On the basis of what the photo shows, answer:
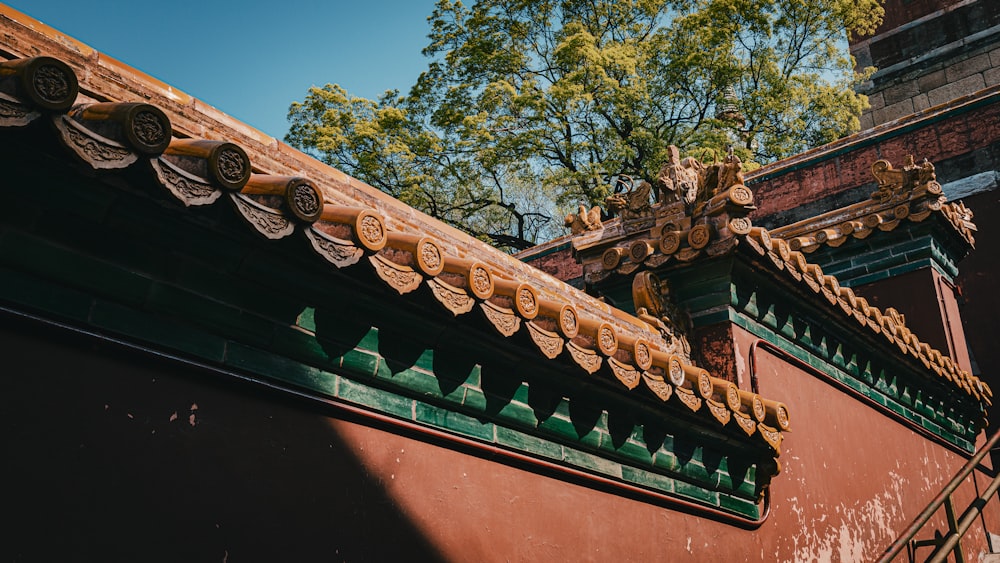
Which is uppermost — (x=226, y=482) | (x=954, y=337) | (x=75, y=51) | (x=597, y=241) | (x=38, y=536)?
(x=954, y=337)

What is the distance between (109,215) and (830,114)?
17.3 meters

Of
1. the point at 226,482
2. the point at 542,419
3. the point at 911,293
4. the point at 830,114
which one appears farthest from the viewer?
the point at 830,114

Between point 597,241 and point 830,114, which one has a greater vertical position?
point 830,114

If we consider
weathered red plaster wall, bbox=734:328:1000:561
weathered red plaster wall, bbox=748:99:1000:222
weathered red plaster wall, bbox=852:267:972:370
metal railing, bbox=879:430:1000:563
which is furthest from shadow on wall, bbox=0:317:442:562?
weathered red plaster wall, bbox=748:99:1000:222

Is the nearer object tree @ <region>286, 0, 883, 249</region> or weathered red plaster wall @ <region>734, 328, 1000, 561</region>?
weathered red plaster wall @ <region>734, 328, 1000, 561</region>

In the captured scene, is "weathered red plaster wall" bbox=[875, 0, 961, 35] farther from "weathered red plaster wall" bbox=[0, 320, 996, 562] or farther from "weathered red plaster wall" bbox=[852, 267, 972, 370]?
"weathered red plaster wall" bbox=[0, 320, 996, 562]

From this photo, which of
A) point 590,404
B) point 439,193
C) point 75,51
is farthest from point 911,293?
point 439,193

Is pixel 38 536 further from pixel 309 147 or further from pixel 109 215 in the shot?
pixel 309 147

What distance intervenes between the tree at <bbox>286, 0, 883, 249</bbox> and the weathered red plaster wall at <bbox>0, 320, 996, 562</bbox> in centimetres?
1399

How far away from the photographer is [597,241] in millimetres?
6133

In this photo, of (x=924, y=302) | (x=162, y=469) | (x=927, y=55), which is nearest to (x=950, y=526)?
(x=924, y=302)

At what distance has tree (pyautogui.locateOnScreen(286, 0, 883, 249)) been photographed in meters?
17.7

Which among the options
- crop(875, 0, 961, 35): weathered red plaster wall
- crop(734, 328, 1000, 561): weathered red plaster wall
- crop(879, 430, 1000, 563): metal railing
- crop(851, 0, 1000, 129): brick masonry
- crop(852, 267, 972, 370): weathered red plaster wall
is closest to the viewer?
crop(879, 430, 1000, 563): metal railing

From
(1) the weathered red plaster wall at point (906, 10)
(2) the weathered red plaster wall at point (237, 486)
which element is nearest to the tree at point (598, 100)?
(1) the weathered red plaster wall at point (906, 10)
